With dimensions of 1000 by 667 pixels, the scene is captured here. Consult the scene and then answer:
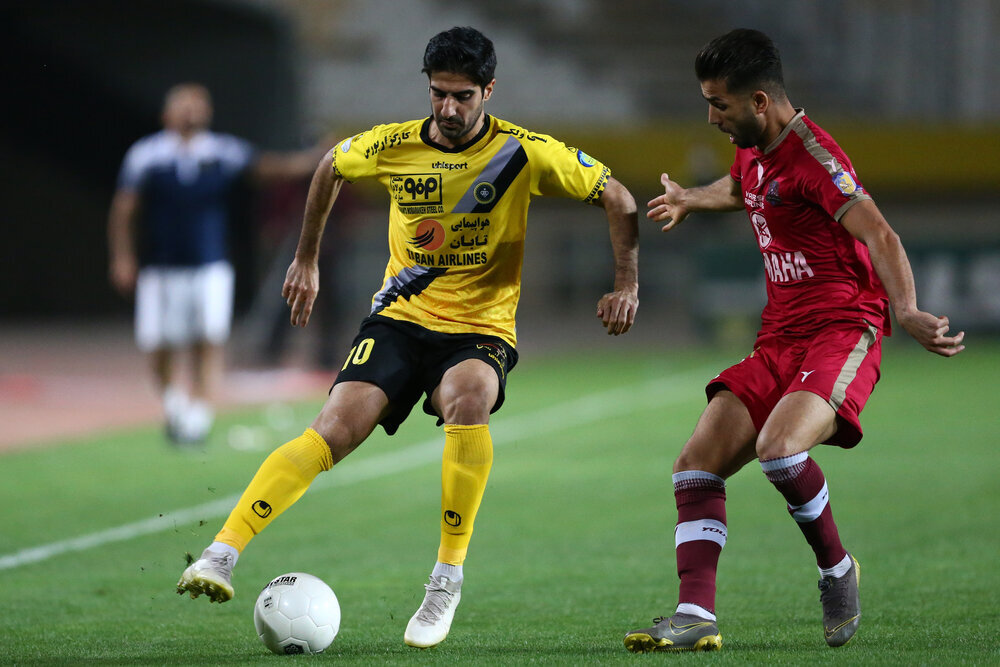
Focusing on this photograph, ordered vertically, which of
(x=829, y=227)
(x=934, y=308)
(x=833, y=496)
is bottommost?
(x=833, y=496)

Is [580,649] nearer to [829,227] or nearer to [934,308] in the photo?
[829,227]

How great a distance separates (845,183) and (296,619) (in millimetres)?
2350

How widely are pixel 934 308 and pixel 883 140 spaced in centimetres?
768

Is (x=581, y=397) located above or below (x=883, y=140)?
below

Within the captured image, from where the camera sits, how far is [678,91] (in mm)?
29406

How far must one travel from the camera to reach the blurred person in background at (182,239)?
11.4 metres

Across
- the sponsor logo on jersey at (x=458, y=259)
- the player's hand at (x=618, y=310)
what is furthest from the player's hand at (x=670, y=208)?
the sponsor logo on jersey at (x=458, y=259)

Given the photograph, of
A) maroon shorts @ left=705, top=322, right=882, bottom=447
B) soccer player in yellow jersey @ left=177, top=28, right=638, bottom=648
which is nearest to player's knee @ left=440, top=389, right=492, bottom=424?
soccer player in yellow jersey @ left=177, top=28, right=638, bottom=648

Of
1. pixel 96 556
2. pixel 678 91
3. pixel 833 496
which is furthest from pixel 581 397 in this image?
pixel 678 91

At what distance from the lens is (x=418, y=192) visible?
534 cm

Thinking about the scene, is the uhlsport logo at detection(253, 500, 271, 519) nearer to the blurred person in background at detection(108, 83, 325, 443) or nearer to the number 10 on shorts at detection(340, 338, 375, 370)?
the number 10 on shorts at detection(340, 338, 375, 370)

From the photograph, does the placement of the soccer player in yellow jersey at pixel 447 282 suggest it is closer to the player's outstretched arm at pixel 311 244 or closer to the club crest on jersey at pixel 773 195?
the player's outstretched arm at pixel 311 244

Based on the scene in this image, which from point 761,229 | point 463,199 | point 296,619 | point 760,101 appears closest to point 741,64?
point 760,101

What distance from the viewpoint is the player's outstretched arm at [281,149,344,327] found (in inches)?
213
